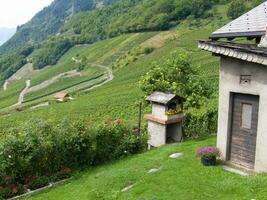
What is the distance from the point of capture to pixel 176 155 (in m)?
16.9

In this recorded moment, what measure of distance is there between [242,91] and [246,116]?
1.01 meters

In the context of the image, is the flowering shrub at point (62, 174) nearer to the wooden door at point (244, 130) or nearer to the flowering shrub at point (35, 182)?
the flowering shrub at point (35, 182)

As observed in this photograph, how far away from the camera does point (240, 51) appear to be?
12984 millimetres

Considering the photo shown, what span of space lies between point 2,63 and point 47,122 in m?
194

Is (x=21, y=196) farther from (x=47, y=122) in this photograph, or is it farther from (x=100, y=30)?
(x=100, y=30)

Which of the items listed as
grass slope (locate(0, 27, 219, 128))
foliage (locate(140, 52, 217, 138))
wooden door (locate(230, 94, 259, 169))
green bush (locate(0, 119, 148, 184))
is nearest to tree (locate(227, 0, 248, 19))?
grass slope (locate(0, 27, 219, 128))

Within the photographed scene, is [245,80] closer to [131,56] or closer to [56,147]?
[56,147]

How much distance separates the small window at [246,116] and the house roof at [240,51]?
2099 mm

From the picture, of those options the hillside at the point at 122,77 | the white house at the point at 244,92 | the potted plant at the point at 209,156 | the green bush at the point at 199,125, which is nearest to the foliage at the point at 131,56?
the hillside at the point at 122,77

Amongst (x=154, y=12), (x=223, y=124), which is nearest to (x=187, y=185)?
(x=223, y=124)

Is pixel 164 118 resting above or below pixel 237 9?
below

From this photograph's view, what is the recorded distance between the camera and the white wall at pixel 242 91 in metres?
13.1

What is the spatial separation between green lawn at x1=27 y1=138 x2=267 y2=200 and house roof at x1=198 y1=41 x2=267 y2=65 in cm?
389

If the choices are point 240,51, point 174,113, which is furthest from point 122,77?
point 240,51
